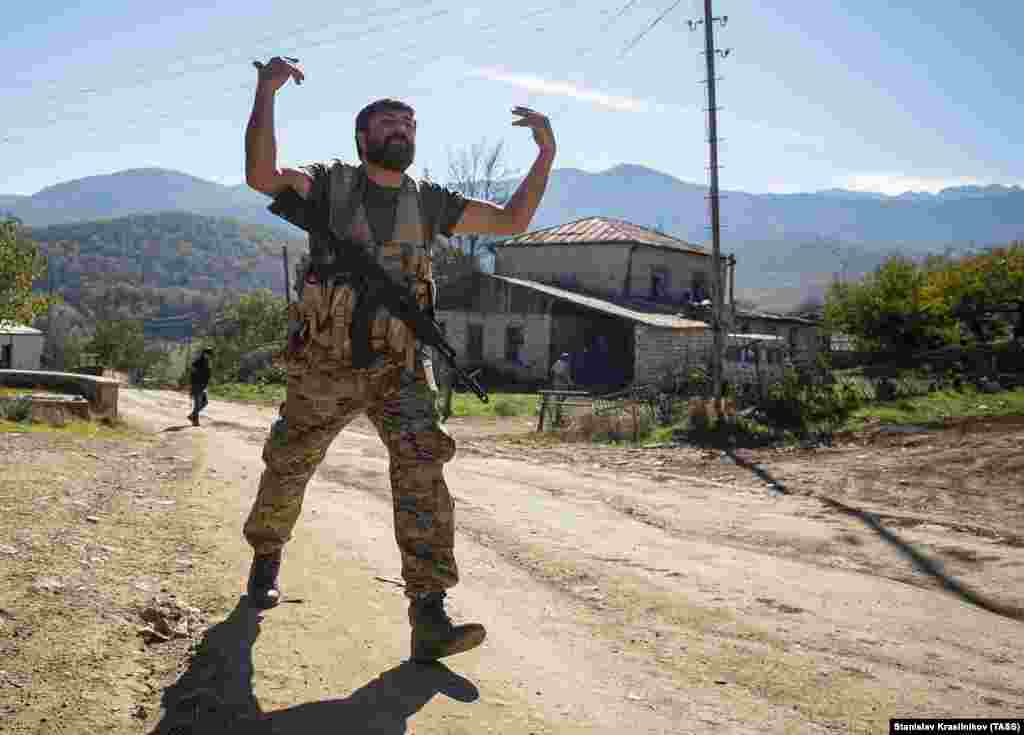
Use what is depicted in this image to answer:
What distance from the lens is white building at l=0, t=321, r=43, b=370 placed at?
51.6 meters

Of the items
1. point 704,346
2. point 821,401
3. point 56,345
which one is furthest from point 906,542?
point 56,345

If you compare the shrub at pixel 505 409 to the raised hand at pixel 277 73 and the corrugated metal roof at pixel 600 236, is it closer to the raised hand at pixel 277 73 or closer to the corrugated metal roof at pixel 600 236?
Result: the corrugated metal roof at pixel 600 236

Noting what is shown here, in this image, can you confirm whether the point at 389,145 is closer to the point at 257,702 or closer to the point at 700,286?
the point at 257,702

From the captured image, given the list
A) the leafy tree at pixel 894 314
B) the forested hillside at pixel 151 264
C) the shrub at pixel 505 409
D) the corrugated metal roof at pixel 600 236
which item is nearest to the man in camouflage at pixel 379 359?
the shrub at pixel 505 409

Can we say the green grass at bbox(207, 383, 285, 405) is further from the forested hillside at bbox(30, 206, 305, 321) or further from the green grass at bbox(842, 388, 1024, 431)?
the forested hillside at bbox(30, 206, 305, 321)

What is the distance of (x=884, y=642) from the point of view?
373 cm

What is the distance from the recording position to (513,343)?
33031 millimetres

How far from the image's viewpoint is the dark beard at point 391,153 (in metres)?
3.38

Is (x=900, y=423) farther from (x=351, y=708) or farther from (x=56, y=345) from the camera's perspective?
(x=56, y=345)

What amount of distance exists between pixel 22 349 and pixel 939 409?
53837 mm

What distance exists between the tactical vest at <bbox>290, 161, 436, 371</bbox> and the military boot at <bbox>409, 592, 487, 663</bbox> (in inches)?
36.3

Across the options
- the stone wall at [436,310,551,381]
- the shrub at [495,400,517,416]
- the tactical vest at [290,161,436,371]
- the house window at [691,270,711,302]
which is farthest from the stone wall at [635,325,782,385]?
the tactical vest at [290,161,436,371]

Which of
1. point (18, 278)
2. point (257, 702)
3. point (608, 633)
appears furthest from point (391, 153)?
point (18, 278)

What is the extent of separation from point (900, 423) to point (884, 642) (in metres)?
10.9
